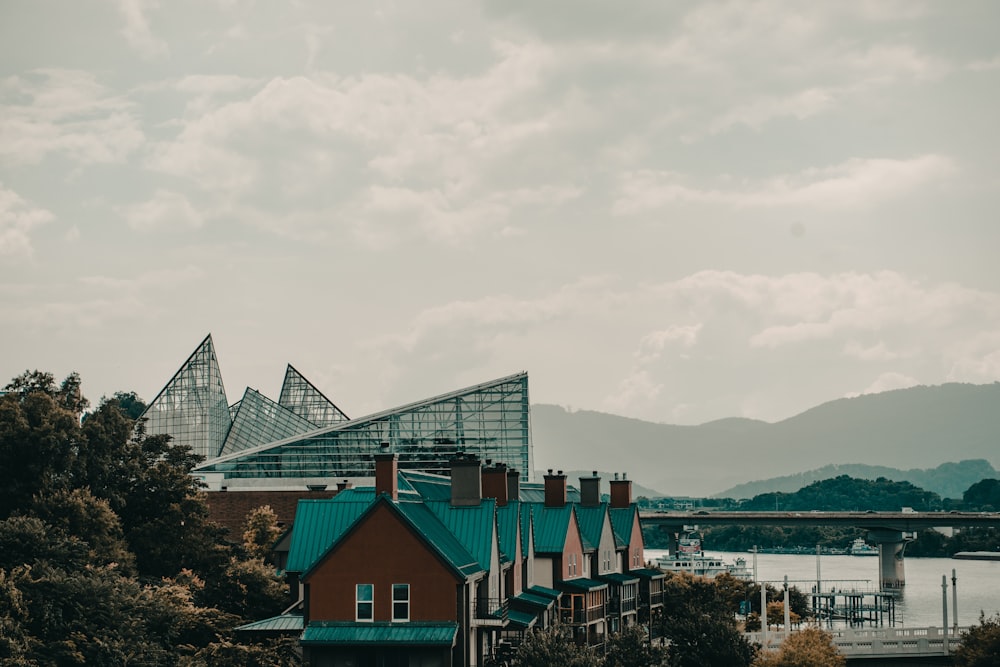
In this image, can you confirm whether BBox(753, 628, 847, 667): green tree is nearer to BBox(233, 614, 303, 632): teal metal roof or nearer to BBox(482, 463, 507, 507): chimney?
BBox(482, 463, 507, 507): chimney

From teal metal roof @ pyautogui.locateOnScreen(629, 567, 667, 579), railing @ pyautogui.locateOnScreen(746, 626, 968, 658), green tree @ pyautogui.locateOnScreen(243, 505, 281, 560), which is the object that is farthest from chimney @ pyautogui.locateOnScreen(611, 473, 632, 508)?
green tree @ pyautogui.locateOnScreen(243, 505, 281, 560)

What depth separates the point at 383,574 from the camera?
5628 cm

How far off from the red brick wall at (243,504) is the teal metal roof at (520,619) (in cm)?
5323

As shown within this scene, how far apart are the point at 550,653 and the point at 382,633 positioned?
7.48 metres

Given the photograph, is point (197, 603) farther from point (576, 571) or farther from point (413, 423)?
point (413, 423)

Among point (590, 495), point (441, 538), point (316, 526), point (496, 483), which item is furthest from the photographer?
point (590, 495)

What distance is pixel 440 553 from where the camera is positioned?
55.7m

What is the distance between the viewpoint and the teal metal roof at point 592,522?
86.2m

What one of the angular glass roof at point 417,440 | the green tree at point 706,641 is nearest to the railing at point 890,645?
the green tree at point 706,641

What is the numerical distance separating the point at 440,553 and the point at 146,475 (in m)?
38.8

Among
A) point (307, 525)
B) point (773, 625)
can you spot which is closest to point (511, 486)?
point (307, 525)

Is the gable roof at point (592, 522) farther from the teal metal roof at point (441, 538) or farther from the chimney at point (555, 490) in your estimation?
the teal metal roof at point (441, 538)

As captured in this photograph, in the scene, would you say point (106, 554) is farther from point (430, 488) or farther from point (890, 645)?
point (890, 645)

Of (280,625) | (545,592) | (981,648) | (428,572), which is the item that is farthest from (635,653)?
(981,648)
